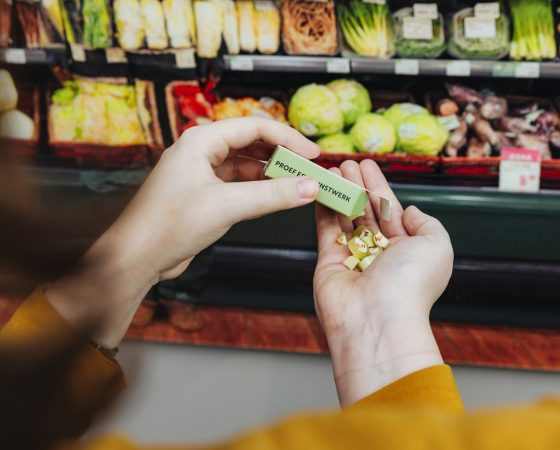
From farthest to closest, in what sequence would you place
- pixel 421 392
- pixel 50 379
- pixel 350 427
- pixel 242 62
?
pixel 242 62 < pixel 421 392 < pixel 50 379 < pixel 350 427

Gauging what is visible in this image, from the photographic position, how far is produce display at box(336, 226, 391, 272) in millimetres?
1301

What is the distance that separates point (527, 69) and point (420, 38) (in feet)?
1.60

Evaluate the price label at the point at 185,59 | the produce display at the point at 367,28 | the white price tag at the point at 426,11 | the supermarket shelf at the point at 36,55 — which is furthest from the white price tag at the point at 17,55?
the white price tag at the point at 426,11

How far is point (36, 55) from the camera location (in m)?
2.61

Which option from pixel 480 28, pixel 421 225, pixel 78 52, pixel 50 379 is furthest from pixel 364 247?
pixel 78 52

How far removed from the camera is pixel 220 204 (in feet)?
3.81

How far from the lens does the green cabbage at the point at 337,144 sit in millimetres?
2678

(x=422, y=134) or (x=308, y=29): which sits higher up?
(x=308, y=29)

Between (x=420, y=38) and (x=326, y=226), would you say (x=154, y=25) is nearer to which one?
(x=420, y=38)

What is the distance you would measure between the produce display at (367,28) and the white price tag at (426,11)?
0.13 m

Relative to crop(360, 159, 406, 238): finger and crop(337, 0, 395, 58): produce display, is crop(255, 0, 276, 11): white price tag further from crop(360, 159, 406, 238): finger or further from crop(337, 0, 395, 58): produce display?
crop(360, 159, 406, 238): finger

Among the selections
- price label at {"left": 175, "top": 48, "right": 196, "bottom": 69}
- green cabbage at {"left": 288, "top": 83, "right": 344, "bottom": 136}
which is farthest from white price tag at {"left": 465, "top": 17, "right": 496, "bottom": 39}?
price label at {"left": 175, "top": 48, "right": 196, "bottom": 69}

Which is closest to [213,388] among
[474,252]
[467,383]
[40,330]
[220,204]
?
[467,383]

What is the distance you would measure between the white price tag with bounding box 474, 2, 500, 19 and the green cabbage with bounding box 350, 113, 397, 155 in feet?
2.08
